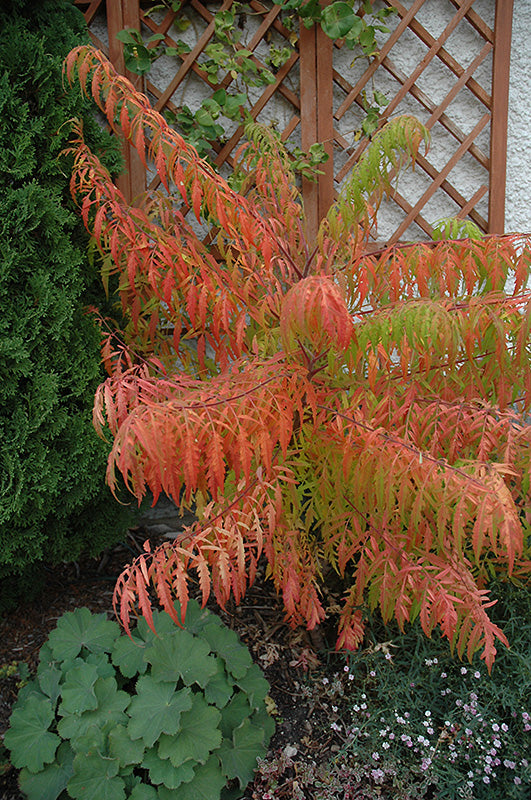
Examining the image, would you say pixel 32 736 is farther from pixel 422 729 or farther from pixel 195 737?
pixel 422 729

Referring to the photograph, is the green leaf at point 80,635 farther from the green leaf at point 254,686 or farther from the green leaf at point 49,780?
the green leaf at point 254,686

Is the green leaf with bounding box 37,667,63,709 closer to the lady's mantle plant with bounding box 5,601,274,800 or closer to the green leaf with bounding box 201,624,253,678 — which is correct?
the lady's mantle plant with bounding box 5,601,274,800

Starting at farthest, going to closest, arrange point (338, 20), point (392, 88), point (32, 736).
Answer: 1. point (392, 88)
2. point (338, 20)
3. point (32, 736)

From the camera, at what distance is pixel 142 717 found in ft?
4.97

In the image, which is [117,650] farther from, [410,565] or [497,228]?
[497,228]

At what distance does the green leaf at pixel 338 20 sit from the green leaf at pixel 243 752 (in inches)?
108

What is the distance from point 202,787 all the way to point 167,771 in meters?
0.10

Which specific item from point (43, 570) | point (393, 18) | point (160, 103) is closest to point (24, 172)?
point (160, 103)

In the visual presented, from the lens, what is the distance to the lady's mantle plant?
4.83ft

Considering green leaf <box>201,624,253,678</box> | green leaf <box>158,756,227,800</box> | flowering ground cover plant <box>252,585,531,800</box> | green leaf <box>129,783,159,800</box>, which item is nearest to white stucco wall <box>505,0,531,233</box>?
flowering ground cover plant <box>252,585,531,800</box>

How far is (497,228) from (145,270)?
6.09ft

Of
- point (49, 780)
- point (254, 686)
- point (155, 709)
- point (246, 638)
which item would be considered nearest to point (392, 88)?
point (246, 638)

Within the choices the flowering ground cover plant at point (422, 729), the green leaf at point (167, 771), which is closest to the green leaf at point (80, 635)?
the green leaf at point (167, 771)

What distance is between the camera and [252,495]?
4.73 ft
